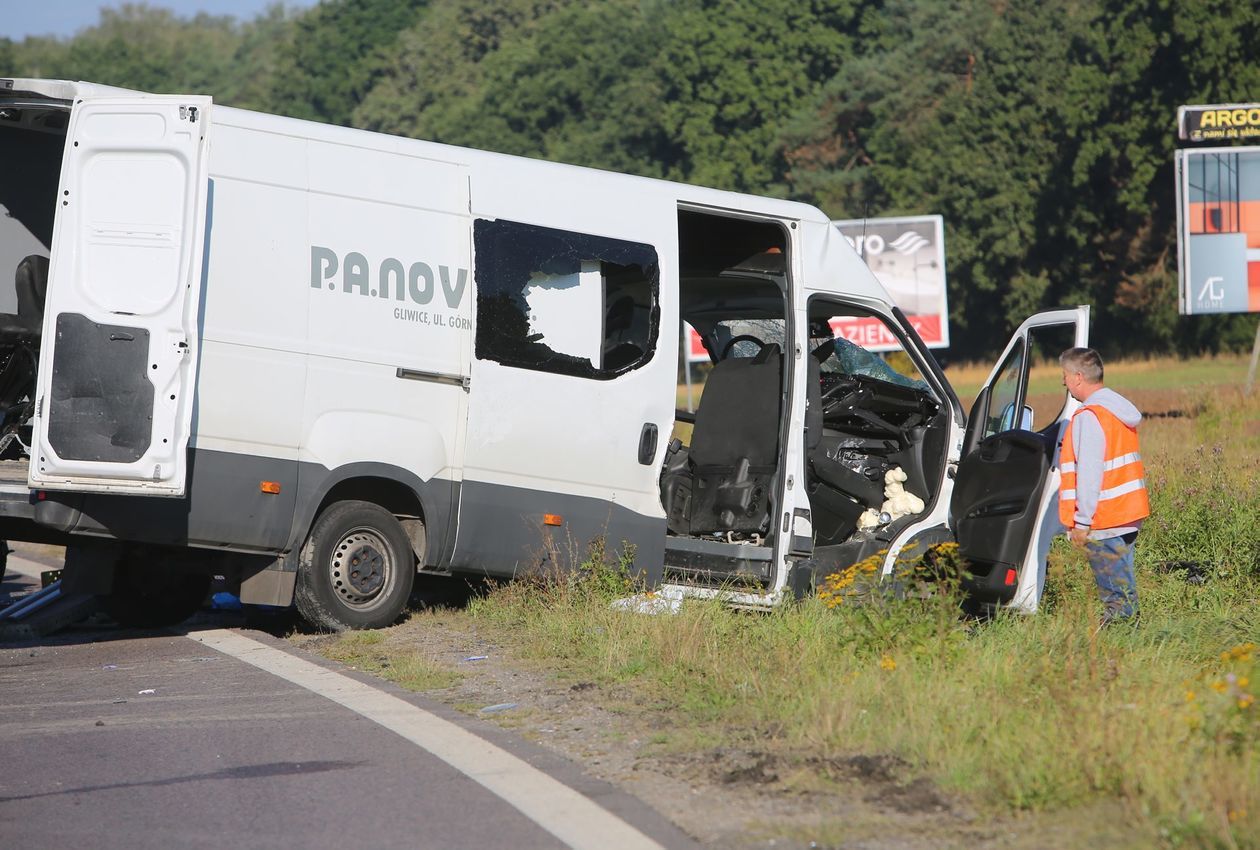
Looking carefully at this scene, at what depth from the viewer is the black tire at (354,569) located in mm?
9047

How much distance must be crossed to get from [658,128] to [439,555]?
60.8 meters

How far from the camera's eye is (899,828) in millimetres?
5148

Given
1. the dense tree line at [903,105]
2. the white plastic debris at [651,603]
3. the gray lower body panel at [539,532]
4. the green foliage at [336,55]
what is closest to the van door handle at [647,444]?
the gray lower body panel at [539,532]

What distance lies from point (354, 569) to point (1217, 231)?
70.9 ft

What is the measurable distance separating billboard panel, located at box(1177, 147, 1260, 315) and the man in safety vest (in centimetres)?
1930

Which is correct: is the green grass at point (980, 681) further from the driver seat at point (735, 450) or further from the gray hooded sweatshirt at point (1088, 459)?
the driver seat at point (735, 450)

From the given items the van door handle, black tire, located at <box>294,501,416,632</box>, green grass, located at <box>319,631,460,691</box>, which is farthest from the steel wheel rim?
the van door handle

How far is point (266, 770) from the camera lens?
6.20 meters

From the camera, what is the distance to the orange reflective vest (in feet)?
26.9

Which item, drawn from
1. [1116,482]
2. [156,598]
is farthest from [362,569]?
[1116,482]

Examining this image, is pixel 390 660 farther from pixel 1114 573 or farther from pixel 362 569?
pixel 1114 573

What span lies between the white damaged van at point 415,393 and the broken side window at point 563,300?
2 centimetres

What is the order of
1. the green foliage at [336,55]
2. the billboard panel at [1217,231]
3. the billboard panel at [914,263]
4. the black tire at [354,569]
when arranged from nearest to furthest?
the black tire at [354,569], the billboard panel at [1217,231], the billboard panel at [914,263], the green foliage at [336,55]

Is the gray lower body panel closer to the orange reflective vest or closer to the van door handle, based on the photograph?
the van door handle
